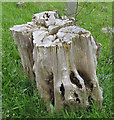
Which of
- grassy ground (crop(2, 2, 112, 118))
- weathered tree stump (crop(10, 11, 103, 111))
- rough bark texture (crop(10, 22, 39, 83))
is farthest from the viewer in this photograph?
rough bark texture (crop(10, 22, 39, 83))

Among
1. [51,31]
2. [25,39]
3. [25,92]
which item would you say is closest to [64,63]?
[51,31]

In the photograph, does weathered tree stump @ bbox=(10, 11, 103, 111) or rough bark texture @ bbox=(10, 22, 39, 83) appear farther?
rough bark texture @ bbox=(10, 22, 39, 83)

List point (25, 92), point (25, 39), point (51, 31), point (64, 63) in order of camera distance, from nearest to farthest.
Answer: point (64, 63)
point (51, 31)
point (25, 39)
point (25, 92)

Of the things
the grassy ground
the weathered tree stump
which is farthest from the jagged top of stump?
the grassy ground

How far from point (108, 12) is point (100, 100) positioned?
5.27 m

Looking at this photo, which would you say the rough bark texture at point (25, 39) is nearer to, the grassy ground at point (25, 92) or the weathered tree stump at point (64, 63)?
the weathered tree stump at point (64, 63)

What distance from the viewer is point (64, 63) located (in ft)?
6.69

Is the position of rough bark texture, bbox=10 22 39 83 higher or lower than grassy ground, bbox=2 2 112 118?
higher

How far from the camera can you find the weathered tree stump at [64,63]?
2023mm

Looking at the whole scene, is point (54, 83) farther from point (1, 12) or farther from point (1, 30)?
point (1, 12)

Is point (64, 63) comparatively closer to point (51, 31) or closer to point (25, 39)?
point (51, 31)

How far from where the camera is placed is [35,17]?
2.83 metres

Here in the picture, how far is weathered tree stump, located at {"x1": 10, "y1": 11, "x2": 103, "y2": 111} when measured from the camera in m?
2.02

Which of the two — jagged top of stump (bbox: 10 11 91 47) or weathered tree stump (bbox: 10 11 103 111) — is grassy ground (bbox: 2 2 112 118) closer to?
weathered tree stump (bbox: 10 11 103 111)
